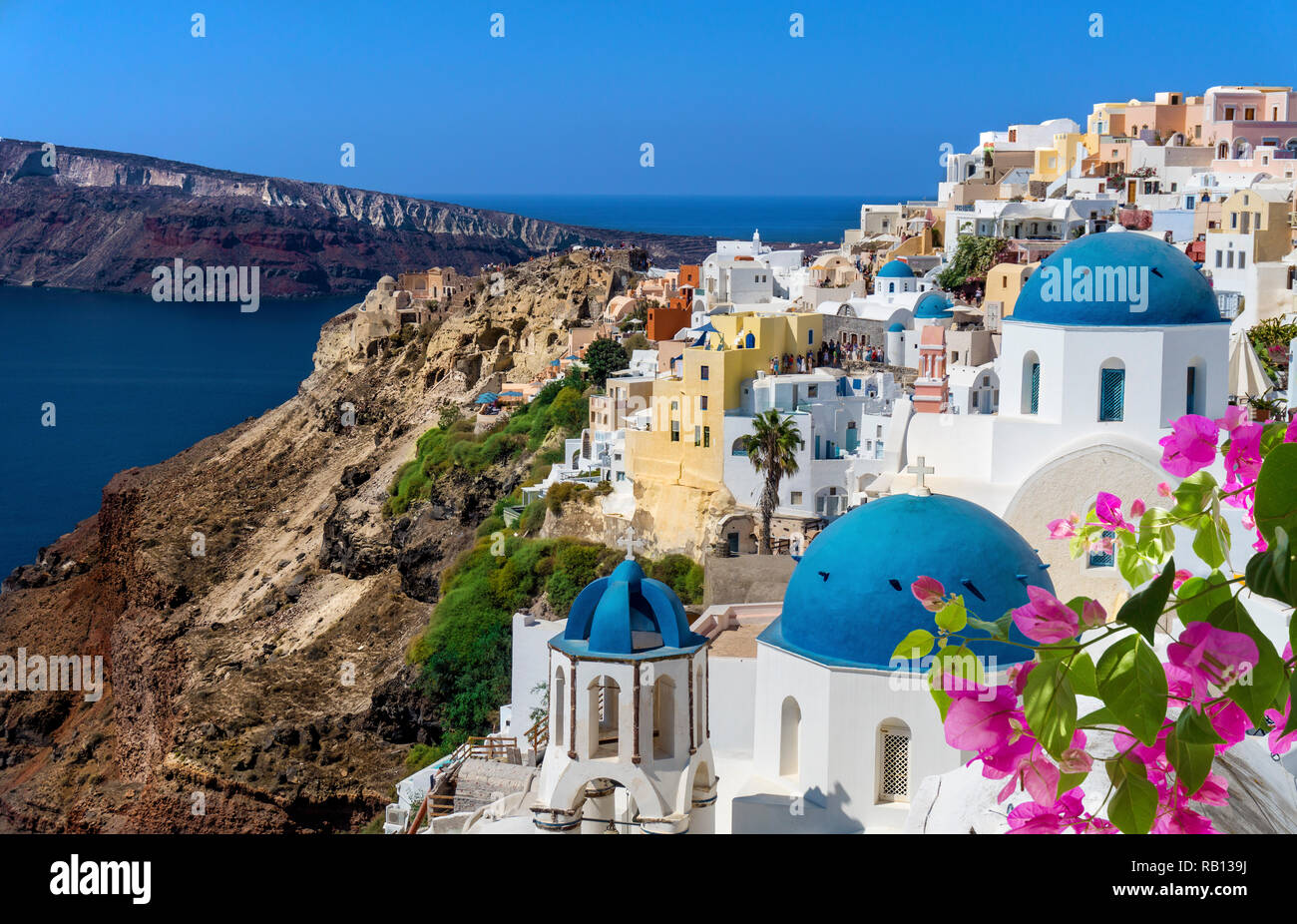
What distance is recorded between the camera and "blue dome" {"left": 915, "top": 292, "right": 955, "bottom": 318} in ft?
112

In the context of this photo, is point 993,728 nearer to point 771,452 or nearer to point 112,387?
point 771,452

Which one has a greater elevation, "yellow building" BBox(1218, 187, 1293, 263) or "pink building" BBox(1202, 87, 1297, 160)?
"pink building" BBox(1202, 87, 1297, 160)

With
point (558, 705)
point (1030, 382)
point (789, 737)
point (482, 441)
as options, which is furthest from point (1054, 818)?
point (482, 441)

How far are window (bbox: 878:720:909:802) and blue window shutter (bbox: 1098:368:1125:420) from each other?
6.18m

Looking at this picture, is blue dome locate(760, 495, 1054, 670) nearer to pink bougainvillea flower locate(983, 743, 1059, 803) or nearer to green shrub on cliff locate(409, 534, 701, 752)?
pink bougainvillea flower locate(983, 743, 1059, 803)

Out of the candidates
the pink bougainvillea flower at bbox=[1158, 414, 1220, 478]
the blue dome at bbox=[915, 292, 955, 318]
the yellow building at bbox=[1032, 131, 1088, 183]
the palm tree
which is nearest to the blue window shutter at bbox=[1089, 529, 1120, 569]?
the palm tree

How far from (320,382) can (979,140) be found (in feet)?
96.0

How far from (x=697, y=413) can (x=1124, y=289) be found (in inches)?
541

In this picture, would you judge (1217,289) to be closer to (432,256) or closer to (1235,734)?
(1235,734)

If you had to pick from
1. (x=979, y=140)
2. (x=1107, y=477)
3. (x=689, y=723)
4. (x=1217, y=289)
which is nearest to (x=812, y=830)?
(x=689, y=723)

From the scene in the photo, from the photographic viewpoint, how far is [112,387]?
90000mm

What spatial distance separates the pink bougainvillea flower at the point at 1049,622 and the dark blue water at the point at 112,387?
63.5m

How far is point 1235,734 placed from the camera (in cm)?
292

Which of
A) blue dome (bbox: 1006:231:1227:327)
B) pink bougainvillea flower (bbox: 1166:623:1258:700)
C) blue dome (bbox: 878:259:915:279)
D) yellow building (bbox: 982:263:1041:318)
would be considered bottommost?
pink bougainvillea flower (bbox: 1166:623:1258:700)
